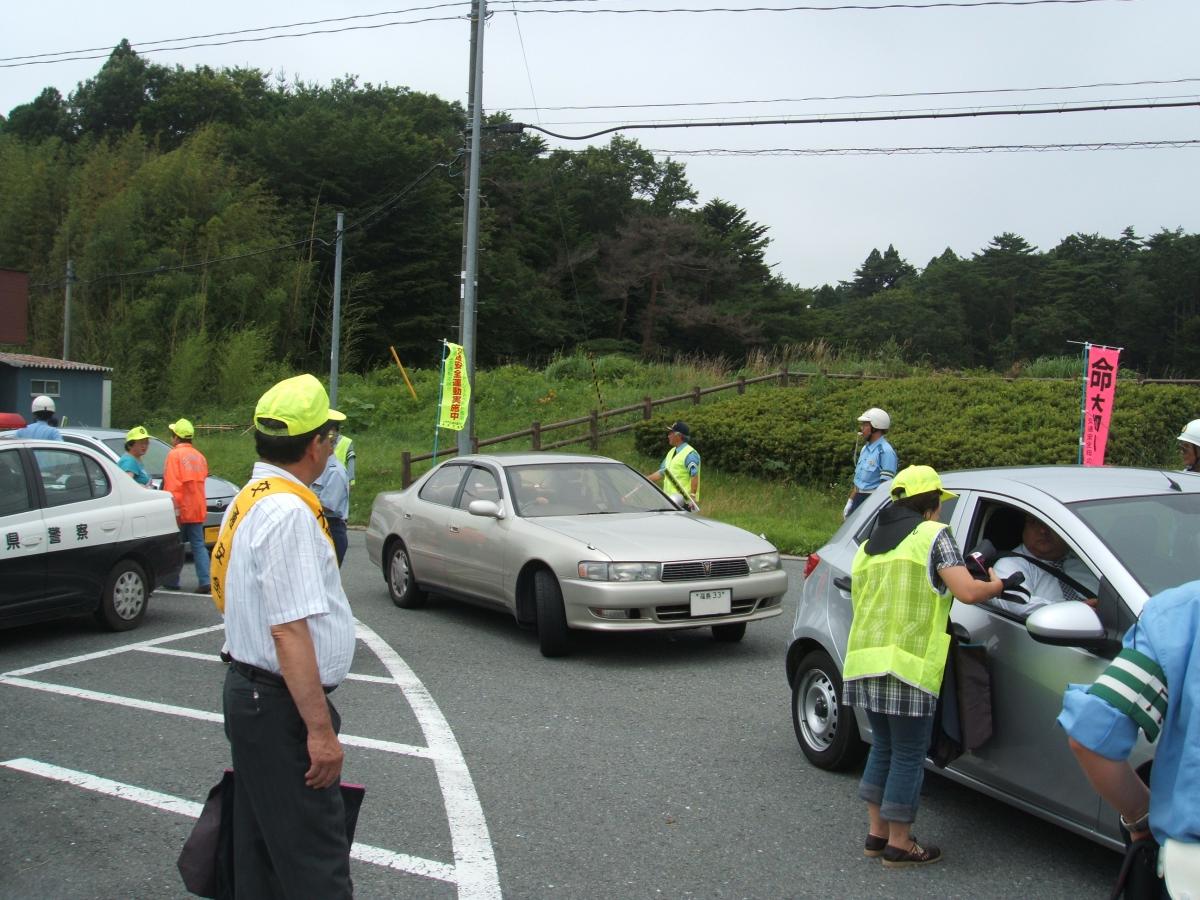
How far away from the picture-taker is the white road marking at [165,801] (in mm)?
4230

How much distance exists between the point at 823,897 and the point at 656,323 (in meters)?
52.1

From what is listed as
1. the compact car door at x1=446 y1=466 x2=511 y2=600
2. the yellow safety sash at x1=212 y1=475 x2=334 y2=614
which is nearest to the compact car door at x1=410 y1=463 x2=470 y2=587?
the compact car door at x1=446 y1=466 x2=511 y2=600

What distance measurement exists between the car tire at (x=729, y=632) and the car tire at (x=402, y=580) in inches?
114

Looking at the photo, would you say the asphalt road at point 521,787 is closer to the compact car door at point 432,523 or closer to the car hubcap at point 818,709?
the car hubcap at point 818,709

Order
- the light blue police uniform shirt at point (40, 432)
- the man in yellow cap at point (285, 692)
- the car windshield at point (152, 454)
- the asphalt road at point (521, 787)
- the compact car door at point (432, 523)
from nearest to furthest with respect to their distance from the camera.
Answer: the man in yellow cap at point (285, 692) → the asphalt road at point (521, 787) → the compact car door at point (432, 523) → the light blue police uniform shirt at point (40, 432) → the car windshield at point (152, 454)

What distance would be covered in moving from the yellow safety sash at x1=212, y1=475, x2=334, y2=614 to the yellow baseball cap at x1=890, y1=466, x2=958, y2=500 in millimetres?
2307

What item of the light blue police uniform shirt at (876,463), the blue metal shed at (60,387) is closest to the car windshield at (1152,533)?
the light blue police uniform shirt at (876,463)

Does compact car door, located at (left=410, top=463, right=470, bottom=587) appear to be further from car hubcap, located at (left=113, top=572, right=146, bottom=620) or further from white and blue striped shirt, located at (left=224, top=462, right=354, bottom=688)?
white and blue striped shirt, located at (left=224, top=462, right=354, bottom=688)

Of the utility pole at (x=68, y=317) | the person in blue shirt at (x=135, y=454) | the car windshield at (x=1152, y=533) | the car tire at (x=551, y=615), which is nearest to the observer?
the car windshield at (x=1152, y=533)

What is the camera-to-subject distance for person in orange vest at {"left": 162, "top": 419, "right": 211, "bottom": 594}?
33.0ft

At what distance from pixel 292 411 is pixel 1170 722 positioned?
7.25 ft

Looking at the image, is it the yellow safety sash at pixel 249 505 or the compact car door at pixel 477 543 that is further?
the compact car door at pixel 477 543

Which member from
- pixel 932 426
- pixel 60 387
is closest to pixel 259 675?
pixel 932 426

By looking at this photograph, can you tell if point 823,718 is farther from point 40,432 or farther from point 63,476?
point 40,432
